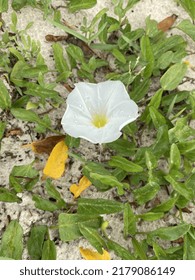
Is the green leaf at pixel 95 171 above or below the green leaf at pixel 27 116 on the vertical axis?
below

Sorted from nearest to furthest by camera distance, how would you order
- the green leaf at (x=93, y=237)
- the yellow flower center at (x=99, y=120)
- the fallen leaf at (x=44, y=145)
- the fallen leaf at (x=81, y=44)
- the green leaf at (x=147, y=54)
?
the green leaf at (x=93, y=237) → the yellow flower center at (x=99, y=120) → the fallen leaf at (x=44, y=145) → the green leaf at (x=147, y=54) → the fallen leaf at (x=81, y=44)

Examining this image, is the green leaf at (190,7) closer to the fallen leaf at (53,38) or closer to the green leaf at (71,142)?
the fallen leaf at (53,38)

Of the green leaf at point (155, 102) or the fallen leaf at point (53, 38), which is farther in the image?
the fallen leaf at point (53, 38)

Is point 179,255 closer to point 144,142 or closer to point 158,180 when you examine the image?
point 158,180

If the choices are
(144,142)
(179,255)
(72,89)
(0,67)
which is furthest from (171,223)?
(0,67)

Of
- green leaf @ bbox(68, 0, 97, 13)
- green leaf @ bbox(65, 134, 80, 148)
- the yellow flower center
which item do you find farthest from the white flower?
green leaf @ bbox(68, 0, 97, 13)

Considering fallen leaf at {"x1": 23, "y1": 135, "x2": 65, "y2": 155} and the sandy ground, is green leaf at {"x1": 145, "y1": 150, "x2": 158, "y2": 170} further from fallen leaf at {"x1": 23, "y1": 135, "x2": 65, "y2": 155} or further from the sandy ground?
A: fallen leaf at {"x1": 23, "y1": 135, "x2": 65, "y2": 155}

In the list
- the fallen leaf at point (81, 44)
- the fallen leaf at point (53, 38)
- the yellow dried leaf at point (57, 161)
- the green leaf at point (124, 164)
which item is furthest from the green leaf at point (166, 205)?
the fallen leaf at point (53, 38)

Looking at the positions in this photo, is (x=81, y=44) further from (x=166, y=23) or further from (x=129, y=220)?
(x=129, y=220)
